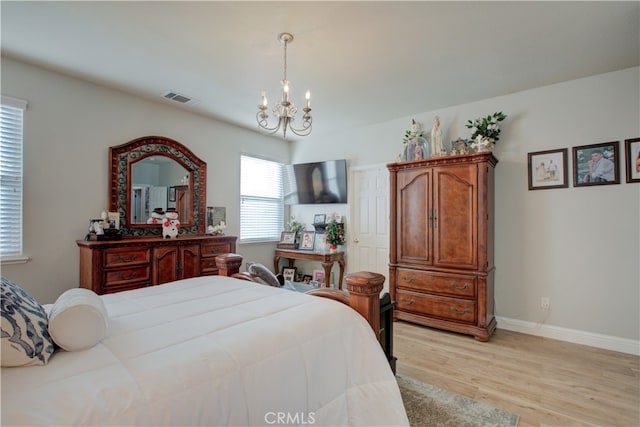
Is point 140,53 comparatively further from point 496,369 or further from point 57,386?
point 496,369

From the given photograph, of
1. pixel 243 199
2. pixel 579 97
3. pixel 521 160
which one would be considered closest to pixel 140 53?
pixel 243 199

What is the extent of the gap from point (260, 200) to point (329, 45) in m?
3.03

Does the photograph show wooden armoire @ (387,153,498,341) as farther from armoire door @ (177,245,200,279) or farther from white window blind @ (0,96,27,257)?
white window blind @ (0,96,27,257)

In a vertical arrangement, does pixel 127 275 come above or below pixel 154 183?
below

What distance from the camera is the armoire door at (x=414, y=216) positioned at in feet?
11.6

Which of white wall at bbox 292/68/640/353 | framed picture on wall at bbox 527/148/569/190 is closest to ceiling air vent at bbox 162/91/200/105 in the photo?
white wall at bbox 292/68/640/353

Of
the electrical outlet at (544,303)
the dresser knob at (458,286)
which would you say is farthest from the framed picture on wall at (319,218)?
the electrical outlet at (544,303)

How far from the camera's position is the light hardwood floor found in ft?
6.50

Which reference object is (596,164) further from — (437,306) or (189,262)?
(189,262)

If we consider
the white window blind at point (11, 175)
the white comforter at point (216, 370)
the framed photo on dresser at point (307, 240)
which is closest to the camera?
the white comforter at point (216, 370)

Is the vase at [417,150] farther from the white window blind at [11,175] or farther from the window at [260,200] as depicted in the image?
the white window blind at [11,175]

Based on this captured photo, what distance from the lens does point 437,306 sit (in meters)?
3.42

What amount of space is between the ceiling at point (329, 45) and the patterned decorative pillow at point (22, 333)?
6.38ft

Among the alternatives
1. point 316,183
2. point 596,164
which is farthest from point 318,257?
point 596,164
